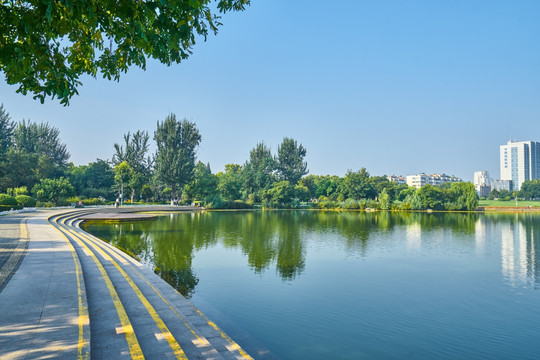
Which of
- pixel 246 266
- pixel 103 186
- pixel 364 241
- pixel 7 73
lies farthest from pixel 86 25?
pixel 103 186

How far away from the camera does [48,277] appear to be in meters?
8.66

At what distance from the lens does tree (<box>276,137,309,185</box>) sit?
101 meters

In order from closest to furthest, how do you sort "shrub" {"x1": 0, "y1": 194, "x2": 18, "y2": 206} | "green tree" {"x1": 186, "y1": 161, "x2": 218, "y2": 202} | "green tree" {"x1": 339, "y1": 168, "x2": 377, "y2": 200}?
"shrub" {"x1": 0, "y1": 194, "x2": 18, "y2": 206} < "green tree" {"x1": 186, "y1": 161, "x2": 218, "y2": 202} < "green tree" {"x1": 339, "y1": 168, "x2": 377, "y2": 200}

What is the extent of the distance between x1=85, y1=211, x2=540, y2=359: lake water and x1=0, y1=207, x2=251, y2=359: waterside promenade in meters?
1.25

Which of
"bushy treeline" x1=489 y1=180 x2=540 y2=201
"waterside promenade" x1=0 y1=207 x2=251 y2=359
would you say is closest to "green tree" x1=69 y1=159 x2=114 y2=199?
"waterside promenade" x1=0 y1=207 x2=251 y2=359

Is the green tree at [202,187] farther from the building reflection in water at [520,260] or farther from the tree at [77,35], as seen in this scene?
the tree at [77,35]

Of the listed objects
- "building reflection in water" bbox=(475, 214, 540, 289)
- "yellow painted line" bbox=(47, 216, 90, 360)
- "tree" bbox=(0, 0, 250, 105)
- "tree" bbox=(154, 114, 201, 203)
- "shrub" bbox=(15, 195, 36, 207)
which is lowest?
"building reflection in water" bbox=(475, 214, 540, 289)

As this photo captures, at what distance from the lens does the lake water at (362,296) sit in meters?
7.23

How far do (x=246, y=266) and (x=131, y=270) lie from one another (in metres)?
4.88

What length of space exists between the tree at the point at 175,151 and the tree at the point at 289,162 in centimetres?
3188

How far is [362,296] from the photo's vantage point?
10.6m

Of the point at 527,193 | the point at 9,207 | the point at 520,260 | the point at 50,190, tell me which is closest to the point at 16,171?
the point at 50,190

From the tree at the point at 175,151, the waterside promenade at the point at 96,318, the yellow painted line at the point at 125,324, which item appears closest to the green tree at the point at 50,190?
the tree at the point at 175,151

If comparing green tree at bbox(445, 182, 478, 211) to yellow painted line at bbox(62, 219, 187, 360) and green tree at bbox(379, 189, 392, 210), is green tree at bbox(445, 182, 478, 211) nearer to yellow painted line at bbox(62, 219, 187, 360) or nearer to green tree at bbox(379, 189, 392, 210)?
green tree at bbox(379, 189, 392, 210)
